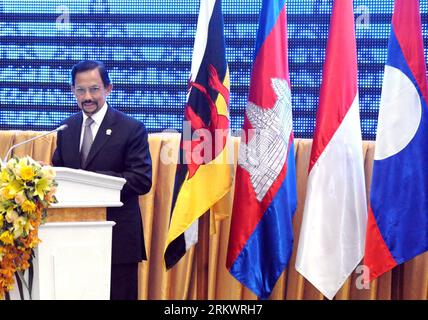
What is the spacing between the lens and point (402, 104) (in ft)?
13.1

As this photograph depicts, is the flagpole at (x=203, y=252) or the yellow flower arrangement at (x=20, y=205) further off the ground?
the yellow flower arrangement at (x=20, y=205)

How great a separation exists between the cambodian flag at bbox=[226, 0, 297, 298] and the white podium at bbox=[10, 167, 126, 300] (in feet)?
3.57

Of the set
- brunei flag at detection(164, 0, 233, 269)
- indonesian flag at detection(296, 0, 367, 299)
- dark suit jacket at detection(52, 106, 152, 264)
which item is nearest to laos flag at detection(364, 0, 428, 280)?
indonesian flag at detection(296, 0, 367, 299)

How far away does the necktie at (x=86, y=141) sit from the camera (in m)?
3.84

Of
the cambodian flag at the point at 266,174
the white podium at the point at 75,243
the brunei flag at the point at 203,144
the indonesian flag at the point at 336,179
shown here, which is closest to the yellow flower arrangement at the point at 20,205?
the white podium at the point at 75,243

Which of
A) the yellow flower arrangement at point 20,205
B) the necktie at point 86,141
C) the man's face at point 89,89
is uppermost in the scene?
the man's face at point 89,89

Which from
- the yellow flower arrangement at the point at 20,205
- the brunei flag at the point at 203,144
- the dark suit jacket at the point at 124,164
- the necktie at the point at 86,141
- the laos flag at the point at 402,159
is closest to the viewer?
the yellow flower arrangement at the point at 20,205

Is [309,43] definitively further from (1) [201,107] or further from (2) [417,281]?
(2) [417,281]

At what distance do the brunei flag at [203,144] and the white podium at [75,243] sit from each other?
0.88 meters

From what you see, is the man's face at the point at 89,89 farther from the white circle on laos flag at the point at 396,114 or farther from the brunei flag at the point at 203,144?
the white circle on laos flag at the point at 396,114

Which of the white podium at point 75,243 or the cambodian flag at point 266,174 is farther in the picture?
the cambodian flag at point 266,174

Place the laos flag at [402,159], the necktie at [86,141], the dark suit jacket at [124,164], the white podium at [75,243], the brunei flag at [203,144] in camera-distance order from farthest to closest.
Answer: the brunei flag at [203,144] → the laos flag at [402,159] → the necktie at [86,141] → the dark suit jacket at [124,164] → the white podium at [75,243]

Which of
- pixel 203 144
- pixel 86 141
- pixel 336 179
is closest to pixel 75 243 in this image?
pixel 86 141

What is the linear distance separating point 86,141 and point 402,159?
163 cm
